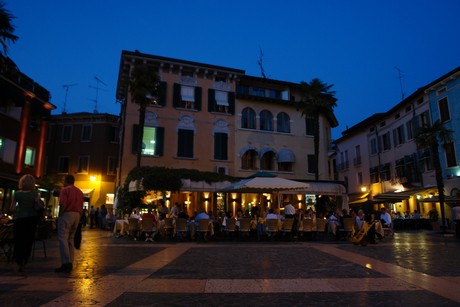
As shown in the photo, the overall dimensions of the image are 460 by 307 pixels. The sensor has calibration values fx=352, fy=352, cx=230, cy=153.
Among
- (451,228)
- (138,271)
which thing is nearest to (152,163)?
(138,271)

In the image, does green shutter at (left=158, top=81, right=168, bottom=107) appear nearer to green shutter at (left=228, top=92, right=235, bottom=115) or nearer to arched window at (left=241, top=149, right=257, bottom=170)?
green shutter at (left=228, top=92, right=235, bottom=115)

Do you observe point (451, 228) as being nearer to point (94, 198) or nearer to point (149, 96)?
point (149, 96)

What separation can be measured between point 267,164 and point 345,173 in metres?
21.5

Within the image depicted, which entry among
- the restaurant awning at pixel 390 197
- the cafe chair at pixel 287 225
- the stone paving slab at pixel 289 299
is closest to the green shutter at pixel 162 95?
the cafe chair at pixel 287 225

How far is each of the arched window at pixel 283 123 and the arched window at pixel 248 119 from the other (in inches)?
82.0

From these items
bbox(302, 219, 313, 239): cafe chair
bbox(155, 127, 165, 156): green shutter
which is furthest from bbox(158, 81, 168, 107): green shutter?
bbox(302, 219, 313, 239): cafe chair

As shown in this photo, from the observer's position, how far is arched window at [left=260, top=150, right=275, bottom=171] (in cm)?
2769

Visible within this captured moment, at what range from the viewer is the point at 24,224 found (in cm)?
652

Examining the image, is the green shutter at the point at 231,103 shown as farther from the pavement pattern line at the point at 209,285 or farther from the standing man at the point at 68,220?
the pavement pattern line at the point at 209,285

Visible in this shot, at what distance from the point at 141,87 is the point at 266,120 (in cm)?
1050

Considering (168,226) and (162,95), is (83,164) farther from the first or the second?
(168,226)

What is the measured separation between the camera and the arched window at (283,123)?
28.7 meters

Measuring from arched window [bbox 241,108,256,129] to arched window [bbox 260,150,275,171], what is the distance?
2421 mm

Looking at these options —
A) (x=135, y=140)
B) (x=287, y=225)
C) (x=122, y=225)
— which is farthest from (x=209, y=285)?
(x=135, y=140)
